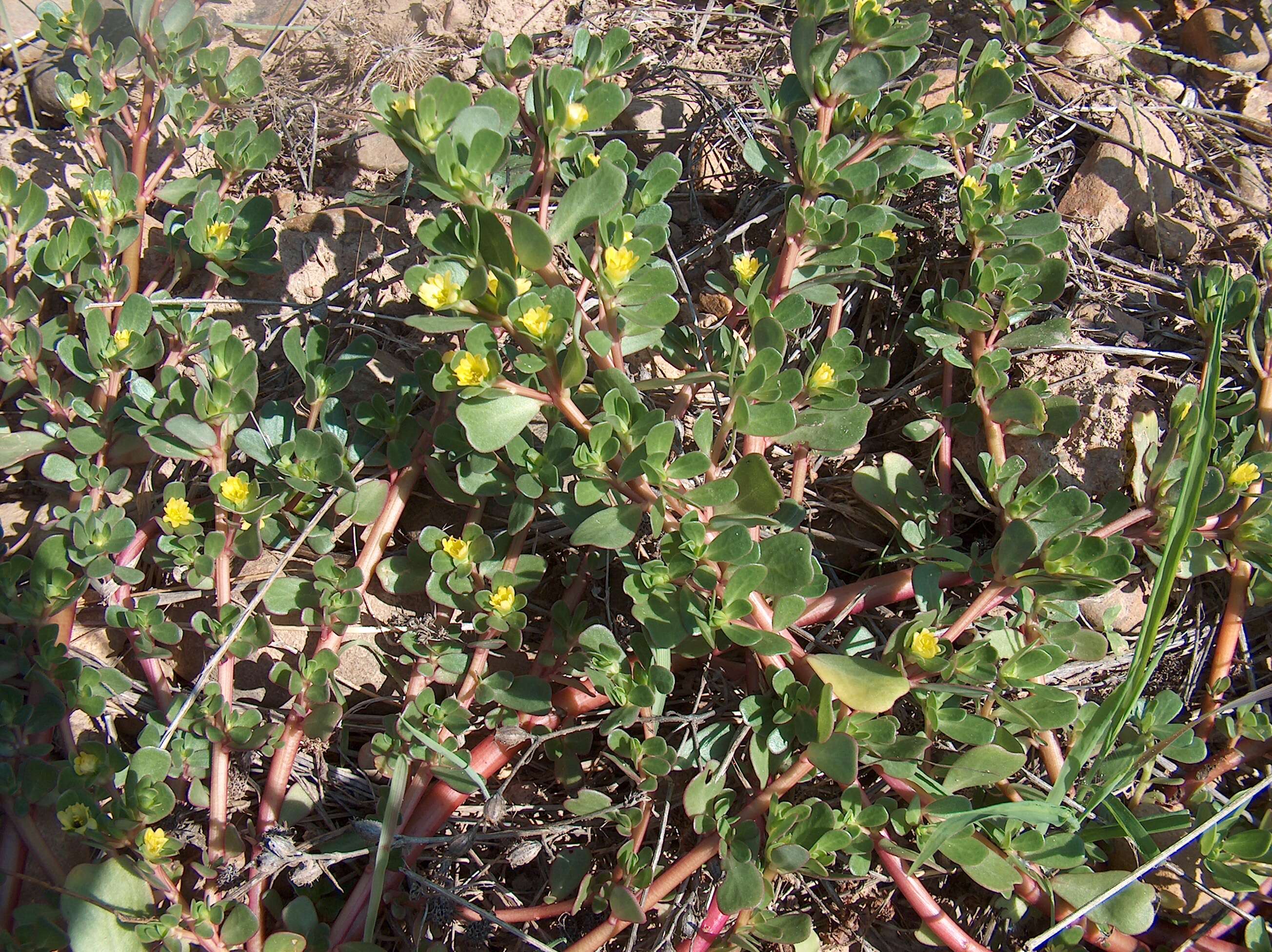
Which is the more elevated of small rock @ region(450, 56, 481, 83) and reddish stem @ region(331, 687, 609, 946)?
small rock @ region(450, 56, 481, 83)

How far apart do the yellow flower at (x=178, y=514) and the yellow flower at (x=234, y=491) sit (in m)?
0.09

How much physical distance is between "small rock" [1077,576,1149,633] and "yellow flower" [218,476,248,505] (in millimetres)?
1920

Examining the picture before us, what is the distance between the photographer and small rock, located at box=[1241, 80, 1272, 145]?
9.32 ft

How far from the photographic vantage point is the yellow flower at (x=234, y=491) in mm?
1914

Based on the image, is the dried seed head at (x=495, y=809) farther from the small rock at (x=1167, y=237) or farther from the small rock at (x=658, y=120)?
the small rock at (x=1167, y=237)

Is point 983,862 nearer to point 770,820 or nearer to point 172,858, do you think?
point 770,820

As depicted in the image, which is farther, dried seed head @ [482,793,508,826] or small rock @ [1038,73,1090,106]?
small rock @ [1038,73,1090,106]

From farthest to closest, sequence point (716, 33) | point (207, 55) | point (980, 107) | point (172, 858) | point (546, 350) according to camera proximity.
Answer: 1. point (716, 33)
2. point (207, 55)
3. point (980, 107)
4. point (172, 858)
5. point (546, 350)

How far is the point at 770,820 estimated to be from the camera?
1.70 metres

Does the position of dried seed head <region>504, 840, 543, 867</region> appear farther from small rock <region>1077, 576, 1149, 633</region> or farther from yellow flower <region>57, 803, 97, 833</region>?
small rock <region>1077, 576, 1149, 633</region>

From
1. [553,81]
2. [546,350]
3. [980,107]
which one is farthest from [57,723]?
[980,107]

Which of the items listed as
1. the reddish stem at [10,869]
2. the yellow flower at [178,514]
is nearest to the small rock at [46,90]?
the yellow flower at [178,514]

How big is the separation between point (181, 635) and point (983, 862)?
68.3 inches

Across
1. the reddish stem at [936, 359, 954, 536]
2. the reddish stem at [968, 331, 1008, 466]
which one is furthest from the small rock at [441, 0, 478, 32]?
the reddish stem at [936, 359, 954, 536]
